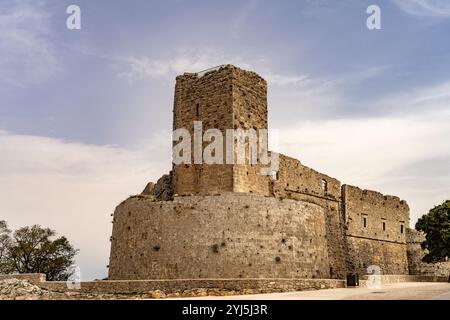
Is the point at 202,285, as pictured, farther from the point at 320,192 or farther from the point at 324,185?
the point at 324,185

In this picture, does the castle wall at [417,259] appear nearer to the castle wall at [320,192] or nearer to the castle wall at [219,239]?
the castle wall at [320,192]

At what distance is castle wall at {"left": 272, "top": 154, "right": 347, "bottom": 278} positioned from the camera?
33.1 m

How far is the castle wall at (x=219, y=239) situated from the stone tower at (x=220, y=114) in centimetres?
194

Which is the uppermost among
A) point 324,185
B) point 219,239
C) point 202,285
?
point 324,185

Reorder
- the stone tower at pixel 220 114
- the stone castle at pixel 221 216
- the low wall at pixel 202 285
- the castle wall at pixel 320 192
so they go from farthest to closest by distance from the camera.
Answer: the castle wall at pixel 320 192 → the stone tower at pixel 220 114 → the stone castle at pixel 221 216 → the low wall at pixel 202 285

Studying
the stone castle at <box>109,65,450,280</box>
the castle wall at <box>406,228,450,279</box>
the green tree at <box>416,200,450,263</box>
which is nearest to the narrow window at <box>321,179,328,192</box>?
the stone castle at <box>109,65,450,280</box>

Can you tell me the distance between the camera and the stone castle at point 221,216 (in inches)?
971

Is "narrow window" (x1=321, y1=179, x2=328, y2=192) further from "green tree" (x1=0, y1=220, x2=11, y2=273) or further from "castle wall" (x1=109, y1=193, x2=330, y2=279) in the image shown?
"green tree" (x1=0, y1=220, x2=11, y2=273)

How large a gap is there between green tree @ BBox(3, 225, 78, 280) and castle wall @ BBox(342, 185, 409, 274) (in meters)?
21.7

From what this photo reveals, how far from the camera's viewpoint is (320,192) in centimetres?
3706

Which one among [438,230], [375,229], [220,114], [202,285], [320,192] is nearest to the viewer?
[202,285]

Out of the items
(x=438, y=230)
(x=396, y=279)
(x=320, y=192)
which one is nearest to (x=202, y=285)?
(x=396, y=279)

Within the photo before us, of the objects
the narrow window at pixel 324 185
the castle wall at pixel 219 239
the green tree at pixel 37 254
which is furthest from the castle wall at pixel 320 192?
the green tree at pixel 37 254

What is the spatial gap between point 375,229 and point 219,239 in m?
21.5
